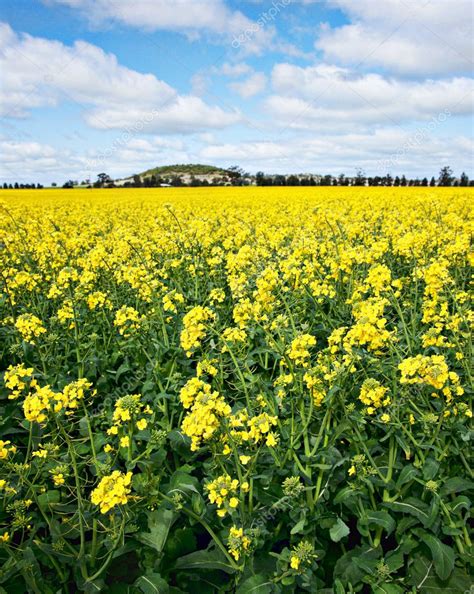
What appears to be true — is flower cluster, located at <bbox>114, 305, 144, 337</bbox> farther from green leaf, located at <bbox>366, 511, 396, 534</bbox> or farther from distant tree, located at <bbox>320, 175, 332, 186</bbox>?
distant tree, located at <bbox>320, 175, 332, 186</bbox>

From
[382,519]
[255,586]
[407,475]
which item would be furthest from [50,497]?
[407,475]

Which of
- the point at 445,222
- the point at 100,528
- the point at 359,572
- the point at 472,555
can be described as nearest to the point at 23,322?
the point at 100,528

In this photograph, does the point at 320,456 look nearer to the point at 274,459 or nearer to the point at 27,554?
the point at 274,459

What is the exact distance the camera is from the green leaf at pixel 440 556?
9.39 feet

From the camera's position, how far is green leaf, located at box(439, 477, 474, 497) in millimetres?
3021

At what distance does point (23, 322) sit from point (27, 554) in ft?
6.55

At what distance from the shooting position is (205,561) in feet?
9.47

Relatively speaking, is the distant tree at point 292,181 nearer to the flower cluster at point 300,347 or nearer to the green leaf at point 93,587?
the flower cluster at point 300,347

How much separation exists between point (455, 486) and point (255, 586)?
4.69ft

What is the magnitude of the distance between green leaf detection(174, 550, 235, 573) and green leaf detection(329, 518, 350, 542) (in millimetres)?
652

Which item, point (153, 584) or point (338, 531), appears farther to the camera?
point (338, 531)

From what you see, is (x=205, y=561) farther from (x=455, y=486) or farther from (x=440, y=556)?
(x=455, y=486)

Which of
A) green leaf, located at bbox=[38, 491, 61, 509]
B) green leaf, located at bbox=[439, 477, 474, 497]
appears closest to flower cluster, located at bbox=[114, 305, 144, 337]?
green leaf, located at bbox=[38, 491, 61, 509]

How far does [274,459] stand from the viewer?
3.23 m
